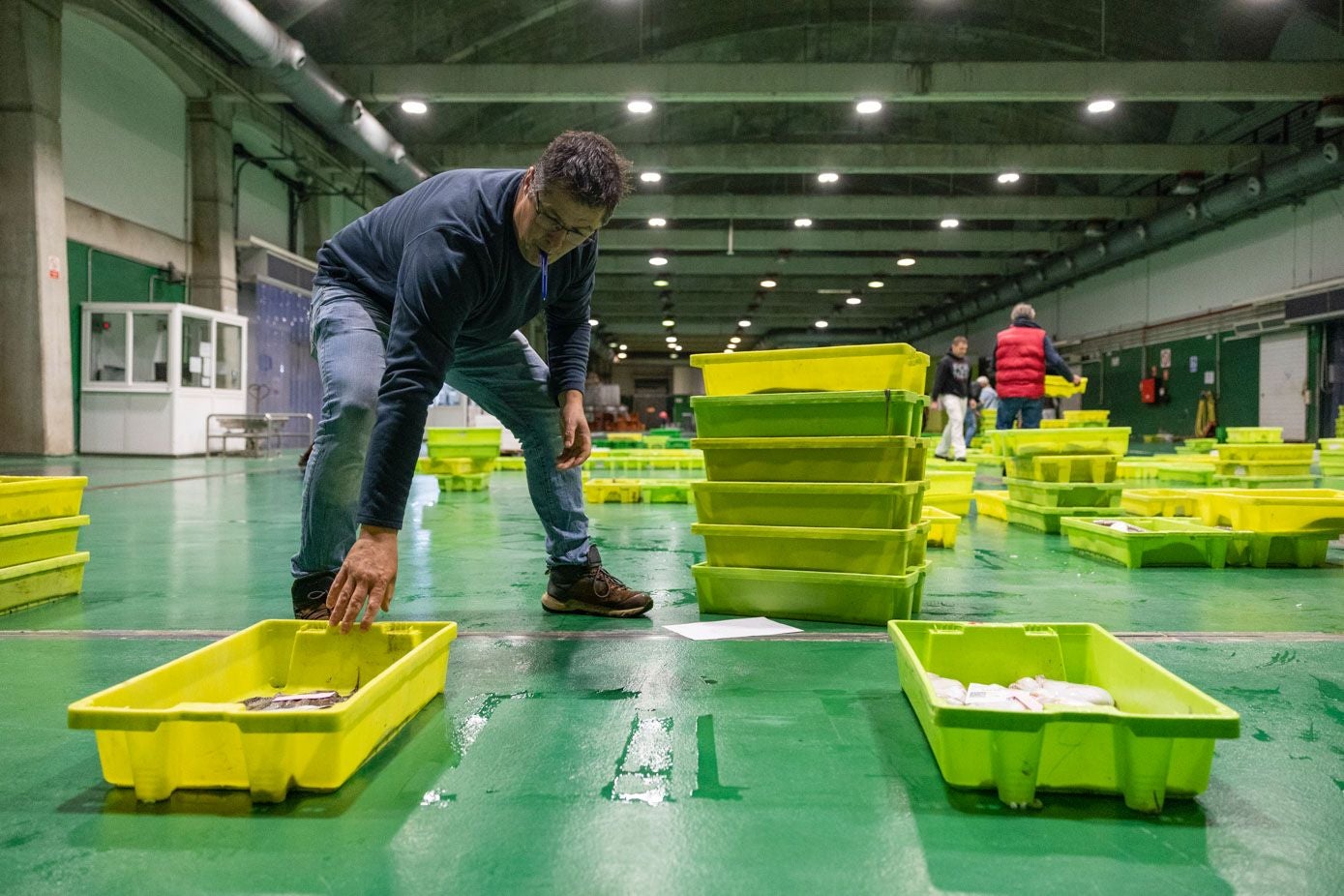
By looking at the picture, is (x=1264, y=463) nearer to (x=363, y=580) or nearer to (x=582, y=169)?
(x=582, y=169)

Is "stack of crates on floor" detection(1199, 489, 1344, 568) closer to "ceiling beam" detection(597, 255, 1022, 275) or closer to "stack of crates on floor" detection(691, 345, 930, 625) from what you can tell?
"stack of crates on floor" detection(691, 345, 930, 625)

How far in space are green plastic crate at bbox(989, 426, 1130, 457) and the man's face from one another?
135 inches

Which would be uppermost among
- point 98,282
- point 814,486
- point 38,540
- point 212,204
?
point 212,204

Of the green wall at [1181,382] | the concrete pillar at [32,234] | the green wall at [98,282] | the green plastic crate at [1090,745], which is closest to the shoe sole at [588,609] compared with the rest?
the green plastic crate at [1090,745]

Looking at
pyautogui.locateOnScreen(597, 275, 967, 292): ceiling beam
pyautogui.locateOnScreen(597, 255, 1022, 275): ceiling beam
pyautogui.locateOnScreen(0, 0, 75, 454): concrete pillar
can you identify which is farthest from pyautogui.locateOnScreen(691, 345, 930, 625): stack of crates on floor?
pyautogui.locateOnScreen(597, 275, 967, 292): ceiling beam

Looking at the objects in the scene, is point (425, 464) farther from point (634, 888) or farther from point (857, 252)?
point (857, 252)

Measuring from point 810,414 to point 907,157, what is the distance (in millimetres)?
12881

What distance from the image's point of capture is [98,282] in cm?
1136

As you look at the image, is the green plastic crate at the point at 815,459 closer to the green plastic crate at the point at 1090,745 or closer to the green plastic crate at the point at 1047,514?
the green plastic crate at the point at 1090,745

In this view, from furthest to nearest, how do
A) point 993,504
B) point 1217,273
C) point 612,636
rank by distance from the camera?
point 1217,273
point 993,504
point 612,636

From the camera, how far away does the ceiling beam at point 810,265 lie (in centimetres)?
2150

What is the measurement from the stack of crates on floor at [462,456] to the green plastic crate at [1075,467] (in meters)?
4.31

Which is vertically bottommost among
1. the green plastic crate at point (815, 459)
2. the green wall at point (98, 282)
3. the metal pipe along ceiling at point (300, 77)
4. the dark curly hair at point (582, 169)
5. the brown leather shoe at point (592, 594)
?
the brown leather shoe at point (592, 594)

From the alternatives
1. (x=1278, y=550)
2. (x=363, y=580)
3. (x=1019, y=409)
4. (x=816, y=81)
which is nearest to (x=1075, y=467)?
(x=1278, y=550)
